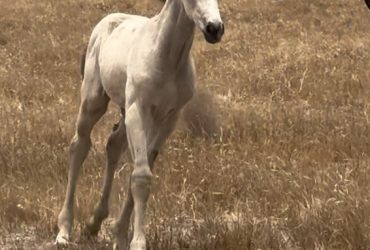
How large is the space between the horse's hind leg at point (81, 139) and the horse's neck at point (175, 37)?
116cm

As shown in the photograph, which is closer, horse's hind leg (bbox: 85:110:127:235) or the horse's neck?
the horse's neck

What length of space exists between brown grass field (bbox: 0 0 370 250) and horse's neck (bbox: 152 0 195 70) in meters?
0.85

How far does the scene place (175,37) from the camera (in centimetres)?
518

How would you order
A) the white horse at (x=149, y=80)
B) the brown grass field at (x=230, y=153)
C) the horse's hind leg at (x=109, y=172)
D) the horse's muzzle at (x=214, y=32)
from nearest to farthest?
the horse's muzzle at (x=214, y=32) < the white horse at (x=149, y=80) < the brown grass field at (x=230, y=153) < the horse's hind leg at (x=109, y=172)

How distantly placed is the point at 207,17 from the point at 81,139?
2.21m

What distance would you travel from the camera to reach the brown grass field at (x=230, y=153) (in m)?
5.78

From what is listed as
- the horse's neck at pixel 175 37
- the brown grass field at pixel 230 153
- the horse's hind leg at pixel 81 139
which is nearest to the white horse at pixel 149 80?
the horse's neck at pixel 175 37

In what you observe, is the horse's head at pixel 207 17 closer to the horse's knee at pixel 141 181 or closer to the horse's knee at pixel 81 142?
the horse's knee at pixel 141 181

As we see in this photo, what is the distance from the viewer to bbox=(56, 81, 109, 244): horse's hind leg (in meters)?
6.18

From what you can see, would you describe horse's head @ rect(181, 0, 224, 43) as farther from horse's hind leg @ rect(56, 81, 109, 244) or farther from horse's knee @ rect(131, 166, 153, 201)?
horse's hind leg @ rect(56, 81, 109, 244)

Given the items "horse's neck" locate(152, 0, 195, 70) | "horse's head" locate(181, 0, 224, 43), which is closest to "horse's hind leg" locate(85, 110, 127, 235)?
"horse's neck" locate(152, 0, 195, 70)

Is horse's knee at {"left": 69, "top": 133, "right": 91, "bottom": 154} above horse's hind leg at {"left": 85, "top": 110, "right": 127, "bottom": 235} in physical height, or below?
above

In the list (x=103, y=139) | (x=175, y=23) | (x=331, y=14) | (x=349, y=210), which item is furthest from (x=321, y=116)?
(x=331, y=14)

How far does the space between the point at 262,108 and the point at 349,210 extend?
4.73m
